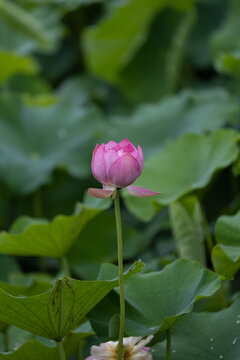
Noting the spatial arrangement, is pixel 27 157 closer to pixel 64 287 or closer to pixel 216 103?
pixel 216 103

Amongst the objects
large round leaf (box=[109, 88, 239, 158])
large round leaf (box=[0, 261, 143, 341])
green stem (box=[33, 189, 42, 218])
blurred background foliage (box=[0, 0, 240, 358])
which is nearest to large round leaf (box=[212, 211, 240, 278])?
blurred background foliage (box=[0, 0, 240, 358])

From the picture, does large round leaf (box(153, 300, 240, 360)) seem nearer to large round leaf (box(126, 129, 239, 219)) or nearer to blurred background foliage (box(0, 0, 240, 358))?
blurred background foliage (box(0, 0, 240, 358))

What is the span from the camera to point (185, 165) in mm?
1373

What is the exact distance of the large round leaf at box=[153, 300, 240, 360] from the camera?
0.91 meters

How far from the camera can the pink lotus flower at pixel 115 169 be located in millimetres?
754

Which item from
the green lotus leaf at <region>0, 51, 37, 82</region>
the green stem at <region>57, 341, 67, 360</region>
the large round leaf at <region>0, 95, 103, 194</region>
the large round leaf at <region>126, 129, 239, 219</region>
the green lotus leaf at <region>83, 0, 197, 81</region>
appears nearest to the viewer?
the green stem at <region>57, 341, 67, 360</region>

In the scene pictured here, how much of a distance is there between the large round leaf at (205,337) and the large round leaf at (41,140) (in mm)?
857

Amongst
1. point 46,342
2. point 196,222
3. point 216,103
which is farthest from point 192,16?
point 46,342

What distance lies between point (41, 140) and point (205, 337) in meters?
1.05

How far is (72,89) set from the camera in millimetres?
2658

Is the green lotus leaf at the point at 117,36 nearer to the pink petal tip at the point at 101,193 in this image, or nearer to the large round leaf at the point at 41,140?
the large round leaf at the point at 41,140

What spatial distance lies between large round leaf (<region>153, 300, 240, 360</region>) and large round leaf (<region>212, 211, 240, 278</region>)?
2.1 inches

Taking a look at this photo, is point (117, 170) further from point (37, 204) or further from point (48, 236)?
point (37, 204)

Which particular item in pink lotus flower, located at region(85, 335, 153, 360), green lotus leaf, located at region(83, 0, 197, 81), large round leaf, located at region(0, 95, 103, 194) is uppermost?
green lotus leaf, located at region(83, 0, 197, 81)
